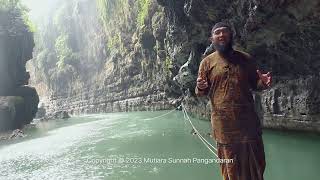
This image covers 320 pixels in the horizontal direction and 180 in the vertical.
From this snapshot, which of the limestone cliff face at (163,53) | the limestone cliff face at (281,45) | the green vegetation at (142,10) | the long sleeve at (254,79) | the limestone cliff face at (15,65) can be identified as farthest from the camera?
the green vegetation at (142,10)

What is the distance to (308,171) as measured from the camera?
1110cm

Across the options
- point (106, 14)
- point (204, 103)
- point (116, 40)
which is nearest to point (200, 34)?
point (204, 103)

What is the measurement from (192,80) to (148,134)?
5.62m

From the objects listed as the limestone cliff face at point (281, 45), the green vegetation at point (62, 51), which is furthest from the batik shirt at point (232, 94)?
the green vegetation at point (62, 51)

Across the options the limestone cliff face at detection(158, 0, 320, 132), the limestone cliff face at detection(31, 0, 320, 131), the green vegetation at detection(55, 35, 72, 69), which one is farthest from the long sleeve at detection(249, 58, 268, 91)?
the green vegetation at detection(55, 35, 72, 69)

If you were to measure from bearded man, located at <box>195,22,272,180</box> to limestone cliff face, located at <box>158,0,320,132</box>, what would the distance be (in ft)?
37.2

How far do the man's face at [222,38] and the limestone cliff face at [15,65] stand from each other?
3478 cm

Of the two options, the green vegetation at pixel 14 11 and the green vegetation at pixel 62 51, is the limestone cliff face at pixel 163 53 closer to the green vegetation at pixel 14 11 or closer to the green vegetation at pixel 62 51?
the green vegetation at pixel 62 51

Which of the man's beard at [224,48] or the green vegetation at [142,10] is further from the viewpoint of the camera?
the green vegetation at [142,10]

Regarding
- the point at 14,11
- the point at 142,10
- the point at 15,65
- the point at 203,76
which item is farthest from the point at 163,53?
the point at 203,76

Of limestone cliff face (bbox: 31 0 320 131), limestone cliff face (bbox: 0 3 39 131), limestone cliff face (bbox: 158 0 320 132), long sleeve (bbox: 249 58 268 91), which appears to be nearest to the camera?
long sleeve (bbox: 249 58 268 91)

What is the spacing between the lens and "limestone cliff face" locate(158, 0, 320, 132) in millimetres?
15664

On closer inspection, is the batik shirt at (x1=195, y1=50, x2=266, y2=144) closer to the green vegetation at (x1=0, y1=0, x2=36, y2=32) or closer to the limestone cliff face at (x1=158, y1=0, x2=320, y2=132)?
the limestone cliff face at (x1=158, y1=0, x2=320, y2=132)

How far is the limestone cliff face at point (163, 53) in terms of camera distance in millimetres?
17031
